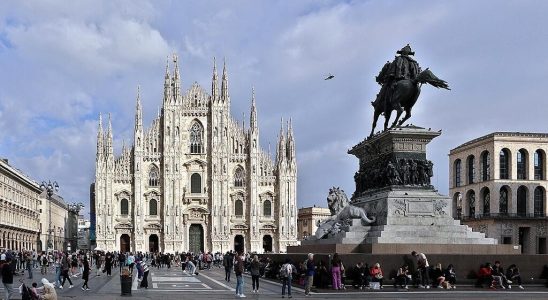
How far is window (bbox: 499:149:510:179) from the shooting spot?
84250 millimetres

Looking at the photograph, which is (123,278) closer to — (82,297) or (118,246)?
(82,297)

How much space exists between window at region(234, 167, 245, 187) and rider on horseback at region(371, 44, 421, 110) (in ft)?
210

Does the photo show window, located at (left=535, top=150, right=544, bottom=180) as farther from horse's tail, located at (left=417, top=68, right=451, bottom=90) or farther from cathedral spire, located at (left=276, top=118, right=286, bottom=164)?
horse's tail, located at (left=417, top=68, right=451, bottom=90)

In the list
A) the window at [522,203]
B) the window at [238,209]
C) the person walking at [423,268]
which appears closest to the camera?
the person walking at [423,268]

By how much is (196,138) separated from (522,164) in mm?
33914

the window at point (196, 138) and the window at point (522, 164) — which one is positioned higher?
the window at point (196, 138)

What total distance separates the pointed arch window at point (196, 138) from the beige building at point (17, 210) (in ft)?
58.9

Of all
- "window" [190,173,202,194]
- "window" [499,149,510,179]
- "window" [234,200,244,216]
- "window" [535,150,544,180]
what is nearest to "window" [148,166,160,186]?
"window" [190,173,202,194]

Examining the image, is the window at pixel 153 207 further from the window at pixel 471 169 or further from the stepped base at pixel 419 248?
the stepped base at pixel 419 248

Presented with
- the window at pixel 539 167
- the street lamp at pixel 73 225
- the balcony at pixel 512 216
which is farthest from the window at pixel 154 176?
the street lamp at pixel 73 225

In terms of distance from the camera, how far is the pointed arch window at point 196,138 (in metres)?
91.7

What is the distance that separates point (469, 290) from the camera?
25.3 metres

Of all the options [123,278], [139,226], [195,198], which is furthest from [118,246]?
[123,278]

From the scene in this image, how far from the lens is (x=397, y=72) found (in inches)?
1077
